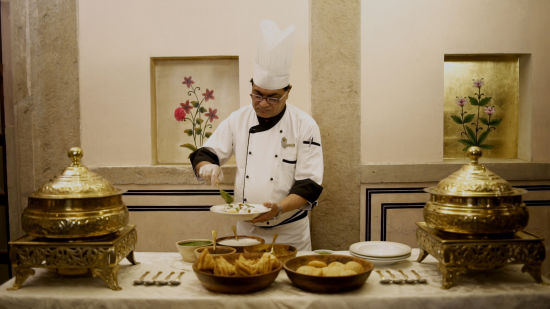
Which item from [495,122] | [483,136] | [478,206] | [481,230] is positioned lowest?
[481,230]

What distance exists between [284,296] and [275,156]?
61.6 inches

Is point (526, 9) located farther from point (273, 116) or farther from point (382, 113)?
point (273, 116)

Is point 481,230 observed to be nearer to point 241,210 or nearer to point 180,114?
point 241,210

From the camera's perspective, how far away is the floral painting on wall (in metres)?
4.34

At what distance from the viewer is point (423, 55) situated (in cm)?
414

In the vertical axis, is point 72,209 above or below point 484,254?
above

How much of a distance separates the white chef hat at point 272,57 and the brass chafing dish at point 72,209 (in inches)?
56.2

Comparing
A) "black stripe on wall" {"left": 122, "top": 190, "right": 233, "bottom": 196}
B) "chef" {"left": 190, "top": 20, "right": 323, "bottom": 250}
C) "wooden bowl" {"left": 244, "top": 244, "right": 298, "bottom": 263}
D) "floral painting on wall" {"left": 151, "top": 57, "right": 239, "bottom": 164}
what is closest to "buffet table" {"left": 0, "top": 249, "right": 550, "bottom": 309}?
"wooden bowl" {"left": 244, "top": 244, "right": 298, "bottom": 263}

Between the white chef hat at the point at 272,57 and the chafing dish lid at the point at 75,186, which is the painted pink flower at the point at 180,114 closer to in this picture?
the white chef hat at the point at 272,57

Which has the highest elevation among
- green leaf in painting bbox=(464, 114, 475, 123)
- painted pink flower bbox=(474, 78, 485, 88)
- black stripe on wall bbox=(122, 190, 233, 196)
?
painted pink flower bbox=(474, 78, 485, 88)

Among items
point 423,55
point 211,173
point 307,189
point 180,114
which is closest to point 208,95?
point 180,114

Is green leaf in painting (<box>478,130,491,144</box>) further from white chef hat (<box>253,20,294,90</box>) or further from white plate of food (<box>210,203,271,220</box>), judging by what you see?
white plate of food (<box>210,203,271,220</box>)

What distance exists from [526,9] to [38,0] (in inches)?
167

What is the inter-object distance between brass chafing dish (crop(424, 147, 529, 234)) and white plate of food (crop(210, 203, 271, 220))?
0.87 metres
